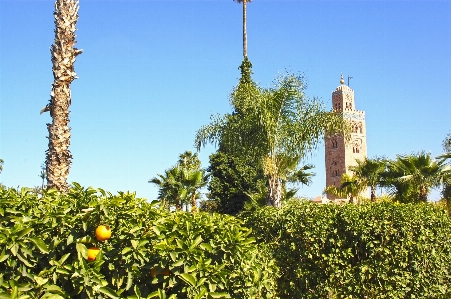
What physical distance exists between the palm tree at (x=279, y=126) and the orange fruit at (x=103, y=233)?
11.9m

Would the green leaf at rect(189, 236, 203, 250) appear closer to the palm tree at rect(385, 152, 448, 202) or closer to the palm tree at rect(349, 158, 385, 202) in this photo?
the palm tree at rect(385, 152, 448, 202)

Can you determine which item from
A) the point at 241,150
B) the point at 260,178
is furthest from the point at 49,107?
the point at 260,178

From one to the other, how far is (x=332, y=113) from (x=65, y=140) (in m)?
10.3

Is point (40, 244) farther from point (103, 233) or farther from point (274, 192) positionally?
point (274, 192)

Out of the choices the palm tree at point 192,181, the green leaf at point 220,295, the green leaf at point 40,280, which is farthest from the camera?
the palm tree at point 192,181

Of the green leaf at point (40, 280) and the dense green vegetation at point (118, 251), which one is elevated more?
the dense green vegetation at point (118, 251)

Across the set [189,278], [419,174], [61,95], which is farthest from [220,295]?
[419,174]

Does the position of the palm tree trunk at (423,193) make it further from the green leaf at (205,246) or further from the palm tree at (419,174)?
the green leaf at (205,246)

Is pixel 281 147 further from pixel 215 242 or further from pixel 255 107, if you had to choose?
pixel 215 242

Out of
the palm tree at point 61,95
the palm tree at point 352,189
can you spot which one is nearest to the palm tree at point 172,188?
the palm tree at point 352,189

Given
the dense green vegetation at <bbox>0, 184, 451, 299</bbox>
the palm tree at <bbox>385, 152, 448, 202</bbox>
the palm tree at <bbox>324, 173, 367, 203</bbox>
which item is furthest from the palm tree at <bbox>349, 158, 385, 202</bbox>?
the dense green vegetation at <bbox>0, 184, 451, 299</bbox>

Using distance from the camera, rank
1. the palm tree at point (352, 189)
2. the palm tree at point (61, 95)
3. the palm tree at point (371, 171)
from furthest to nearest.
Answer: the palm tree at point (352, 189)
the palm tree at point (371, 171)
the palm tree at point (61, 95)

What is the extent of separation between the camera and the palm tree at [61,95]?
909 centimetres

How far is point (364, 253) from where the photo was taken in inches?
318
